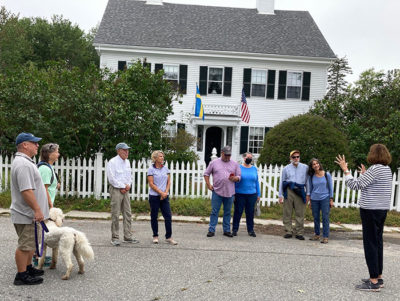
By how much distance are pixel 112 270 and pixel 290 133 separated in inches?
299

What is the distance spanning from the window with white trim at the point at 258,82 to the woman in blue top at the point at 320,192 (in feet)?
41.3

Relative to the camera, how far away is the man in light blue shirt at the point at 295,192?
8133 mm

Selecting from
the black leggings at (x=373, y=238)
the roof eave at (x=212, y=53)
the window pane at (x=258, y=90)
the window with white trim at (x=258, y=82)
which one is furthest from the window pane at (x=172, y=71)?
the black leggings at (x=373, y=238)

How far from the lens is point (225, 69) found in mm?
19906

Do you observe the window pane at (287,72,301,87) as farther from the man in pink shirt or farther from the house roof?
the man in pink shirt

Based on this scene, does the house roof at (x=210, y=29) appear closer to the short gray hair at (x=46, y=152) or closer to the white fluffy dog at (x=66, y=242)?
the short gray hair at (x=46, y=152)

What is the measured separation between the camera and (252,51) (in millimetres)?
19875

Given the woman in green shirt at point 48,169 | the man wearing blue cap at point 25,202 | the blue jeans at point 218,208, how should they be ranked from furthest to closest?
the blue jeans at point 218,208
the woman in green shirt at point 48,169
the man wearing blue cap at point 25,202

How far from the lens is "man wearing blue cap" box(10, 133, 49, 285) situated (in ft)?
14.8

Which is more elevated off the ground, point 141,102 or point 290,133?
point 141,102

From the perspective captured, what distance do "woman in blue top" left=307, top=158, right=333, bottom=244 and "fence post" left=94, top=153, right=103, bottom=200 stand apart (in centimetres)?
581

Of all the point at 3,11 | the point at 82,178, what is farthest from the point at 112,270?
the point at 3,11

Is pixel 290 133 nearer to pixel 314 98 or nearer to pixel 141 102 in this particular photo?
pixel 141 102

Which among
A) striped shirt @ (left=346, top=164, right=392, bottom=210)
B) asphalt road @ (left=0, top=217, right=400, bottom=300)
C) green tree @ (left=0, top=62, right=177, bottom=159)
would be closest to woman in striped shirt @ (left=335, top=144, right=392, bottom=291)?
striped shirt @ (left=346, top=164, right=392, bottom=210)
